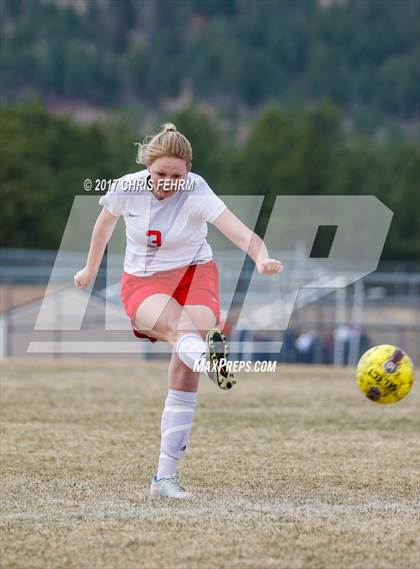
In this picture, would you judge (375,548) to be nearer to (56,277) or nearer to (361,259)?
(56,277)

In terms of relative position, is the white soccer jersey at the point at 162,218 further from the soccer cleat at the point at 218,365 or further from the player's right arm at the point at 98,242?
the soccer cleat at the point at 218,365

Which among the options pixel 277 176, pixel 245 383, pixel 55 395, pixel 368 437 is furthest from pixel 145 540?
pixel 277 176

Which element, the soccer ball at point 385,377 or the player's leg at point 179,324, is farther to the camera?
the soccer ball at point 385,377

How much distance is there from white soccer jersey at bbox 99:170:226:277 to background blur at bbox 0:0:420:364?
36.6 ft

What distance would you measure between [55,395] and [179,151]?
6.27 meters

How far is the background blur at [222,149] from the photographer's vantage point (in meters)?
20.2

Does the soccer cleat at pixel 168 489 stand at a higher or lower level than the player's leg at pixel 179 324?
lower

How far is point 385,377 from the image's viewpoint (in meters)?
6.47

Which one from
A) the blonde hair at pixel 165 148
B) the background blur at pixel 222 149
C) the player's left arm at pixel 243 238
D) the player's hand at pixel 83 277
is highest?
the background blur at pixel 222 149

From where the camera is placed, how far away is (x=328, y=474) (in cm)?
663

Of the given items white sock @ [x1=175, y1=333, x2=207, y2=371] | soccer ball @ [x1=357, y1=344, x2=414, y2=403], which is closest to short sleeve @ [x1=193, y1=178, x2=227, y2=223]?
white sock @ [x1=175, y1=333, x2=207, y2=371]

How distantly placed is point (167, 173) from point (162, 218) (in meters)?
0.27

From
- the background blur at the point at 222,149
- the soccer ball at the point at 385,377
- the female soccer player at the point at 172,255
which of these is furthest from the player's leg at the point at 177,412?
the background blur at the point at 222,149

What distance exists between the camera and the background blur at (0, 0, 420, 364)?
20188 millimetres
